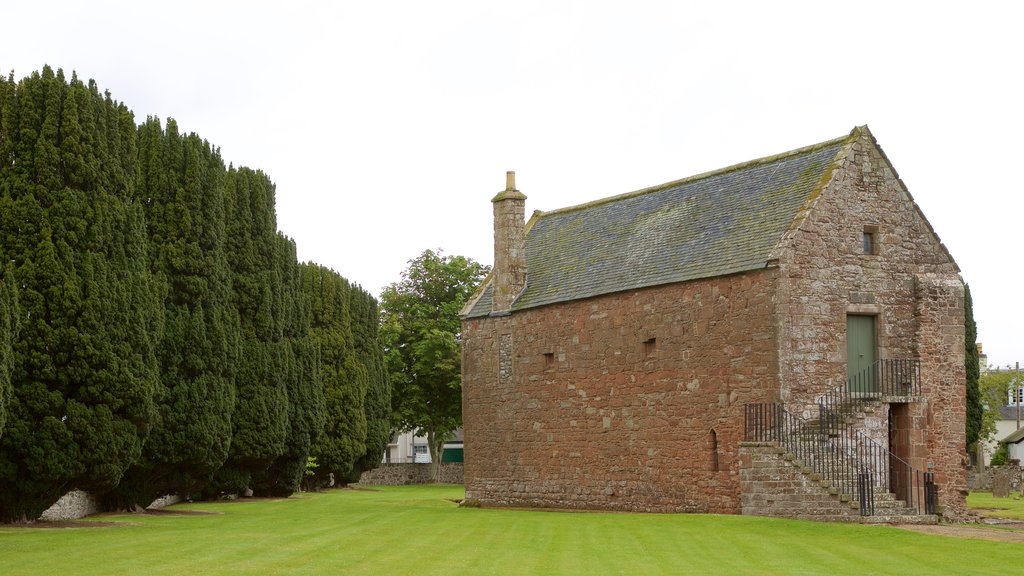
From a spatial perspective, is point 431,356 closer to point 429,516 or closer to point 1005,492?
point 1005,492

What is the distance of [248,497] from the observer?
36750 mm

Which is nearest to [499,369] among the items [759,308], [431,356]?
[759,308]

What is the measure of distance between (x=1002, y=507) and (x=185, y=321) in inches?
912

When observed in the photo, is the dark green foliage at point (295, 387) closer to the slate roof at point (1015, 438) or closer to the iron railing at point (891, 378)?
the iron railing at point (891, 378)

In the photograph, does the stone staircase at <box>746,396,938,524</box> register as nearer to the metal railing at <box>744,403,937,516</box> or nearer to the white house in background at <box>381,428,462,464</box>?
the metal railing at <box>744,403,937,516</box>

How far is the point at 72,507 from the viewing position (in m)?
24.6

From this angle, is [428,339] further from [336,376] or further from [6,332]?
[6,332]

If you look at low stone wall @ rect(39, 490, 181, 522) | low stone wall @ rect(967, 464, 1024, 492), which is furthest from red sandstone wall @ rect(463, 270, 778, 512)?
low stone wall @ rect(967, 464, 1024, 492)

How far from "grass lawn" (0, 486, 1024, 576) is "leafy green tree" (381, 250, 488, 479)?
104ft

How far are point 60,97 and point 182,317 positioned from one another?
5.97 meters

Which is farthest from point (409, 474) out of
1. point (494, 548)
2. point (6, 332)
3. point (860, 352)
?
point (494, 548)

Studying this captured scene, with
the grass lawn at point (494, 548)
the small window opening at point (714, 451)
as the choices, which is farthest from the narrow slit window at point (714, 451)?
the grass lawn at point (494, 548)

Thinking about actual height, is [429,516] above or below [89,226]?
below

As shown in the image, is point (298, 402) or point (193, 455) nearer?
point (193, 455)
